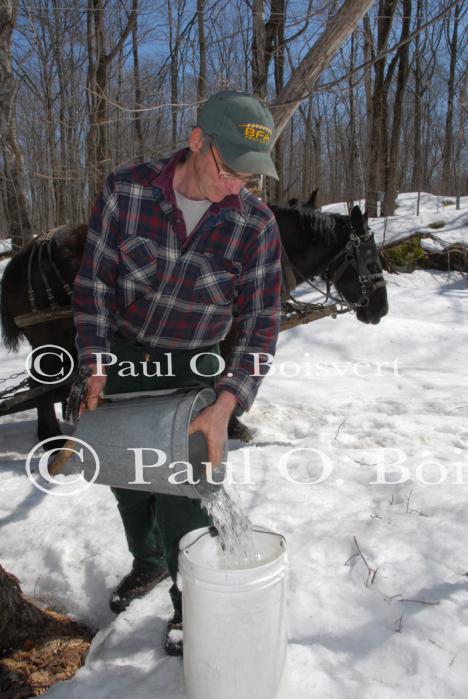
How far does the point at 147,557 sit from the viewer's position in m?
2.21

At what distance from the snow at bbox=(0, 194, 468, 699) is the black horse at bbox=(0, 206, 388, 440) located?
836 millimetres

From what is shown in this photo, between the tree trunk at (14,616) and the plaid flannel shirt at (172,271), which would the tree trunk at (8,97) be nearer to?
the plaid flannel shirt at (172,271)

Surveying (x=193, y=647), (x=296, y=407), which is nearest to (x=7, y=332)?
(x=296, y=407)

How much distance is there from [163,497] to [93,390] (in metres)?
0.45

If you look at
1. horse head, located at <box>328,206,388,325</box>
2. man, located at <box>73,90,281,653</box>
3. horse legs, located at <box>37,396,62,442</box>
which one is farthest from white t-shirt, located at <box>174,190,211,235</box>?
horse head, located at <box>328,206,388,325</box>

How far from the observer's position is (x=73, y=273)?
12.6 ft

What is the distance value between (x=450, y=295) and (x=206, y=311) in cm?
766

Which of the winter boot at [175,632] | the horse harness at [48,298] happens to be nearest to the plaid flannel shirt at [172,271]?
the winter boot at [175,632]

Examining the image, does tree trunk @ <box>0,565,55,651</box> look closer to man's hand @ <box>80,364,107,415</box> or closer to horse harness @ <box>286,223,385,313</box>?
man's hand @ <box>80,364,107,415</box>

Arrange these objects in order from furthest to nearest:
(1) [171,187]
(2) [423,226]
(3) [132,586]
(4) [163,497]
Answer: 1. (2) [423,226]
2. (3) [132,586]
3. (4) [163,497]
4. (1) [171,187]

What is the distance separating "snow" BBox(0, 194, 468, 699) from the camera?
5.92ft

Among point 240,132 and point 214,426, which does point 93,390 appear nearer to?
point 214,426

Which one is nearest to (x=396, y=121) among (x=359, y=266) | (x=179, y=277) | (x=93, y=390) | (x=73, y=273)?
(x=359, y=266)

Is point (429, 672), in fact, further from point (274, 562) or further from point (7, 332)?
point (7, 332)
